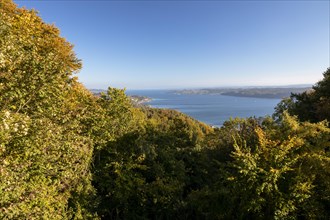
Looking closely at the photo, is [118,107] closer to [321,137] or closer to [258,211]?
[258,211]

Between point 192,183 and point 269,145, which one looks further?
point 192,183

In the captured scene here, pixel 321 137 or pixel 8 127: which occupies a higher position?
pixel 8 127

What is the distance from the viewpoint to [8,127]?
507 centimetres

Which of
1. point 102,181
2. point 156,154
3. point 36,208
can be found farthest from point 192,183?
point 36,208

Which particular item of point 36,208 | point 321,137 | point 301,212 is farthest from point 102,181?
point 321,137

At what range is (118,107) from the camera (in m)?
13.5

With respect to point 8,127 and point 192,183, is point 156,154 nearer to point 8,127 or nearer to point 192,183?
point 192,183

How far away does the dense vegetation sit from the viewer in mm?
6812

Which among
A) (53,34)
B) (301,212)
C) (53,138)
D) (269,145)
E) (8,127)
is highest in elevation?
(53,34)

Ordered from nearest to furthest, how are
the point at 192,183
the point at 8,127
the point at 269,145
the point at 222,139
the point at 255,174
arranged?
the point at 8,127
the point at 255,174
the point at 269,145
the point at 192,183
the point at 222,139

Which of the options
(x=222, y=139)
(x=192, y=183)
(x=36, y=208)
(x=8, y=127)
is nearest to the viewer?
(x=8, y=127)

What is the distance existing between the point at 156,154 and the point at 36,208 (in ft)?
25.1

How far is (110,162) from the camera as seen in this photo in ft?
41.2

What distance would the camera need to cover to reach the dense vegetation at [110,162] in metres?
6.81
